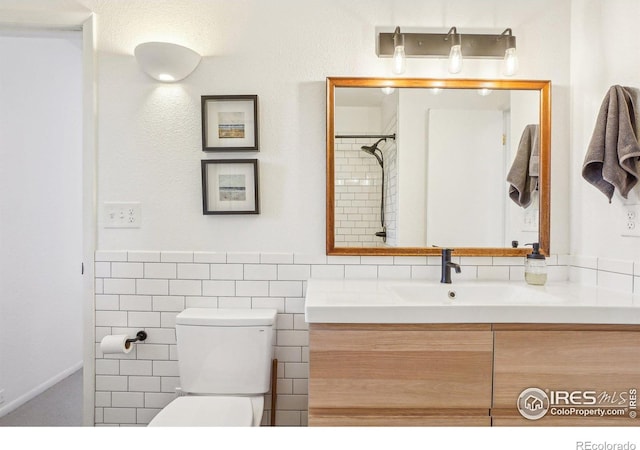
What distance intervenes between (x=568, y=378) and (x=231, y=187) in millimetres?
1484

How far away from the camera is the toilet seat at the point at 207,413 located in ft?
4.49

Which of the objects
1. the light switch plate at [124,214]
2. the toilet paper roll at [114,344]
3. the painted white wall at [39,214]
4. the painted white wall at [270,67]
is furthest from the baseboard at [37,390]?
the painted white wall at [270,67]

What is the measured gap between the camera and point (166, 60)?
1.71 metres

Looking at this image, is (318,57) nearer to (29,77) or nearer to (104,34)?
(104,34)

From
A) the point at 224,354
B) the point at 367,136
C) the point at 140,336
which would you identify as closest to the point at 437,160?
the point at 367,136

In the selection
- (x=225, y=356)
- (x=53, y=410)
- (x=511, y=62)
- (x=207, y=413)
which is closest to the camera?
(x=207, y=413)

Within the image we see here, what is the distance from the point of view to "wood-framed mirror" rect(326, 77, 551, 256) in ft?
5.85

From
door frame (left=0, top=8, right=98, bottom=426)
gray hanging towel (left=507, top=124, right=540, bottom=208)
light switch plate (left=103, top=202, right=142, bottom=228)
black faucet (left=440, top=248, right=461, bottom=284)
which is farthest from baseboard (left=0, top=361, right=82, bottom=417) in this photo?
gray hanging towel (left=507, top=124, right=540, bottom=208)

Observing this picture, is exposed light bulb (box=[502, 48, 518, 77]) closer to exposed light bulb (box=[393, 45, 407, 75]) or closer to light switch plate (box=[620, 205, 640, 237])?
exposed light bulb (box=[393, 45, 407, 75])

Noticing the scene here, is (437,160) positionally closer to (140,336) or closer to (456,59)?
(456,59)

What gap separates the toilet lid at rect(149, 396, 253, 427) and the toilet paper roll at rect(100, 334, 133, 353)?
1.29 ft

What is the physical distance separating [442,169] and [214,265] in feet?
3.79

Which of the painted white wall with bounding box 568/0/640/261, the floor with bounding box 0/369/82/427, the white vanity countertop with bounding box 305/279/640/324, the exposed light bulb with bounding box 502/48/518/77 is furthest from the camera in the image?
the floor with bounding box 0/369/82/427

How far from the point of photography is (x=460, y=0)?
71.4 inches
